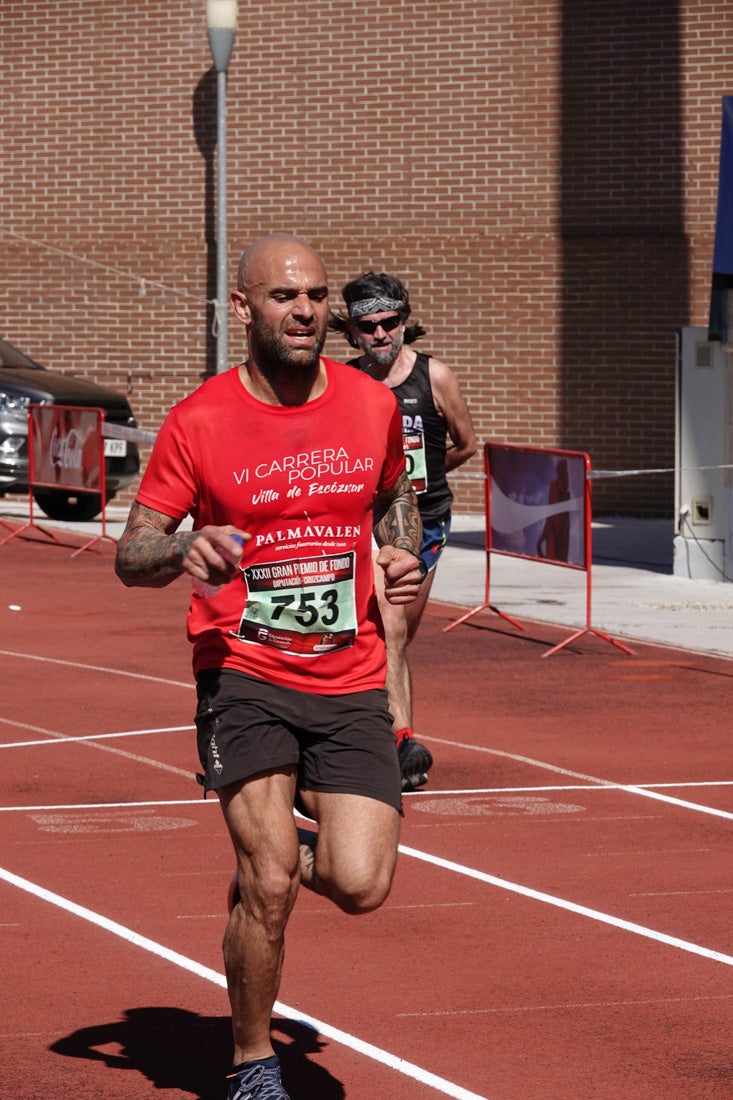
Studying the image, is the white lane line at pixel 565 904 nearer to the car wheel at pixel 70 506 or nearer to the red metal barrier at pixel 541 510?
the red metal barrier at pixel 541 510

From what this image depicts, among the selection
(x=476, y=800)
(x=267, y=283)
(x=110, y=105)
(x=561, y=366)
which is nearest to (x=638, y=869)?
(x=476, y=800)

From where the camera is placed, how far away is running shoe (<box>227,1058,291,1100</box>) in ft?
15.4

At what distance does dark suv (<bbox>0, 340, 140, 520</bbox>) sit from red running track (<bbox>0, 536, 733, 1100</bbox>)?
8.73m

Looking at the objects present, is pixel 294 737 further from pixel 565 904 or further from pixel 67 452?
pixel 67 452

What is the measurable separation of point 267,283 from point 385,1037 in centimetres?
216

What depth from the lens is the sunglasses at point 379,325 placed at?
28.3 ft

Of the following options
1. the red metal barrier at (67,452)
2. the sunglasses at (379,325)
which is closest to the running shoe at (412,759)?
the sunglasses at (379,325)

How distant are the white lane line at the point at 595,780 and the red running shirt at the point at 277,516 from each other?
3936 mm

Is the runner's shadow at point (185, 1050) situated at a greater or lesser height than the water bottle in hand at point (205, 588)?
lesser

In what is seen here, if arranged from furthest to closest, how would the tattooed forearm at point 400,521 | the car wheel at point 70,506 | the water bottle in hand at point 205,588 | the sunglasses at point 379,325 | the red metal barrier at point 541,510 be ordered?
the car wheel at point 70,506 < the red metal barrier at point 541,510 < the sunglasses at point 379,325 < the tattooed forearm at point 400,521 < the water bottle in hand at point 205,588

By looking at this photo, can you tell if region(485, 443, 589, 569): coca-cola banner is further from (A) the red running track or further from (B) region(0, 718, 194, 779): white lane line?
(B) region(0, 718, 194, 779): white lane line

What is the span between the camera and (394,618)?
8797 millimetres

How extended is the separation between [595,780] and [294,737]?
457 cm

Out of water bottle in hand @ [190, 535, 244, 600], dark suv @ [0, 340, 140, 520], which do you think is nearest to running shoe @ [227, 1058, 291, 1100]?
water bottle in hand @ [190, 535, 244, 600]
